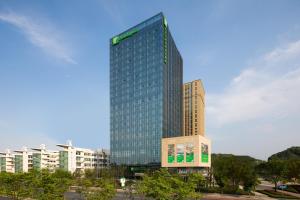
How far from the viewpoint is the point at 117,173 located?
11094cm

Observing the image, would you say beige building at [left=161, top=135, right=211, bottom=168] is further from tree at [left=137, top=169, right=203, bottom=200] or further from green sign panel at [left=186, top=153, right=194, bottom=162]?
tree at [left=137, top=169, right=203, bottom=200]

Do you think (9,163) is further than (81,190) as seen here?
Yes

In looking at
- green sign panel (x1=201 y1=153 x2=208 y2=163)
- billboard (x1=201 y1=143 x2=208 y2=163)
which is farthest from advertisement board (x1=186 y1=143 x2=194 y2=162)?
green sign panel (x1=201 y1=153 x2=208 y2=163)

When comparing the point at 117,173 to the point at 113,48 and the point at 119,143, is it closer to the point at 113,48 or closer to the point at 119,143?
the point at 119,143

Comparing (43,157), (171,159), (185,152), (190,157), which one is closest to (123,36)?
(171,159)

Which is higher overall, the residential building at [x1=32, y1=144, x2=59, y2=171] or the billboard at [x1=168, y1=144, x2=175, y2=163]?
the billboard at [x1=168, y1=144, x2=175, y2=163]

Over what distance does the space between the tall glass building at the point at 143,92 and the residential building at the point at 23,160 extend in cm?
5657

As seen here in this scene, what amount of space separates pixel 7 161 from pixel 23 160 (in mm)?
23374

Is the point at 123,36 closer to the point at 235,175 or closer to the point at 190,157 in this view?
the point at 190,157

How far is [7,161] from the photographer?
168 m

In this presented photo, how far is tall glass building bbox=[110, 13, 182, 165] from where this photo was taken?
361 feet

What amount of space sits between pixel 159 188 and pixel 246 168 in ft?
145

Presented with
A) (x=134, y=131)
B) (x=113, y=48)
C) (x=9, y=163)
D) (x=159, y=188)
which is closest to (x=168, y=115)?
(x=134, y=131)

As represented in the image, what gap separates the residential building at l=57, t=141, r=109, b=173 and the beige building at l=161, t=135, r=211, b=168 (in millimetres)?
50228
